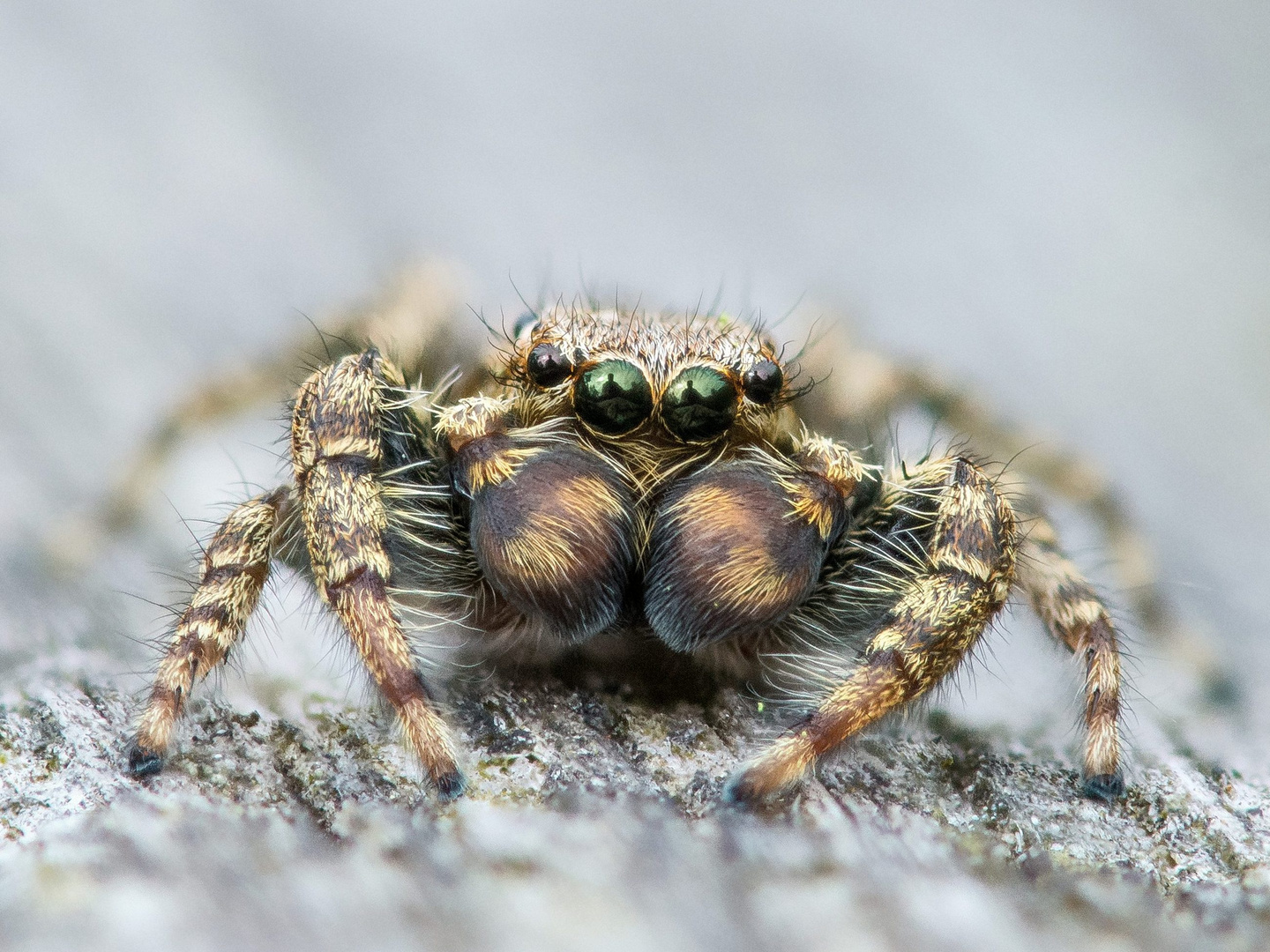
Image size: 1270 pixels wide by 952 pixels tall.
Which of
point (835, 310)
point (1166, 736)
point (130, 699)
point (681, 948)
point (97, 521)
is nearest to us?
point (681, 948)

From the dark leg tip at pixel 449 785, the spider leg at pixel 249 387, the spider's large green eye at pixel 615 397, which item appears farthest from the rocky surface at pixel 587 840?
the spider leg at pixel 249 387

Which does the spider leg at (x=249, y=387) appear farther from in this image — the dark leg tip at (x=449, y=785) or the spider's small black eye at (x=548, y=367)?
the dark leg tip at (x=449, y=785)

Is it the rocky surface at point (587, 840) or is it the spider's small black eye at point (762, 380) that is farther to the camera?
the spider's small black eye at point (762, 380)

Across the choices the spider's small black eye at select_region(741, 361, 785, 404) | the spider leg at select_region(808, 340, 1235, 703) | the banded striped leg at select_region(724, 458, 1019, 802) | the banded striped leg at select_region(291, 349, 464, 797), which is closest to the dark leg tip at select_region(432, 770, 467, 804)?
the banded striped leg at select_region(291, 349, 464, 797)

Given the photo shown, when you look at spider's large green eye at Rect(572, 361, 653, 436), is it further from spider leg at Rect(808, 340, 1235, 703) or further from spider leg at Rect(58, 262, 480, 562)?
spider leg at Rect(808, 340, 1235, 703)

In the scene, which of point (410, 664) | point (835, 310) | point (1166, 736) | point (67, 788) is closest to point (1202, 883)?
point (1166, 736)

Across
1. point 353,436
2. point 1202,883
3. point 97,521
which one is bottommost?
point 97,521

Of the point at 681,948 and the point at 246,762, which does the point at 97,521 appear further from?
the point at 681,948
